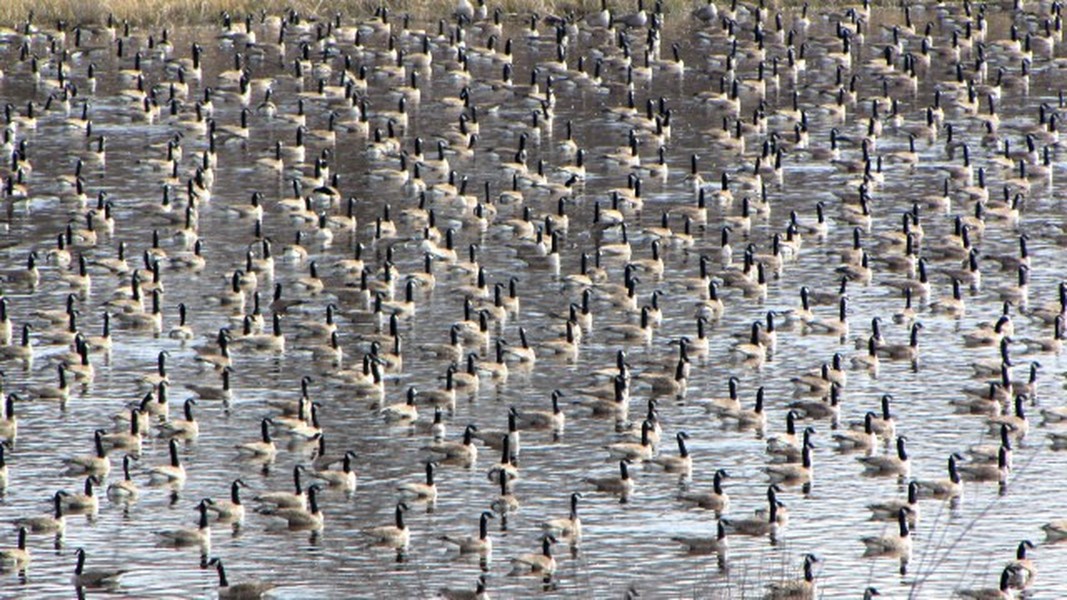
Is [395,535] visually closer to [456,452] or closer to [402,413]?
[456,452]

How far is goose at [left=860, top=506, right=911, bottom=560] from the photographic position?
39.1 meters

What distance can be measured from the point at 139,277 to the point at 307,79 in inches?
Result: 1099

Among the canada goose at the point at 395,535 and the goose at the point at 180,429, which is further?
the goose at the point at 180,429

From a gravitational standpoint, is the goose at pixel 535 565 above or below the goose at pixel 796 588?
below

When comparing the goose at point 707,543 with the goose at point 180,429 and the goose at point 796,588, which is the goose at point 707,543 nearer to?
the goose at point 796,588

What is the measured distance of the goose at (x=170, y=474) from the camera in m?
42.4

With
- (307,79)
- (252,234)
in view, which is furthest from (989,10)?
(252,234)

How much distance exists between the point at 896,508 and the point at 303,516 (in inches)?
400

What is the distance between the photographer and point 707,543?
129 feet

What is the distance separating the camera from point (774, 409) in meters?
47.8

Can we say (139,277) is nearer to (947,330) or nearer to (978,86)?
(947,330)

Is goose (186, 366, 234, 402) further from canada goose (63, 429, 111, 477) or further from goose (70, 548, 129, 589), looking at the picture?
goose (70, 548, 129, 589)

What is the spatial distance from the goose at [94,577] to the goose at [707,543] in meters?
9.17

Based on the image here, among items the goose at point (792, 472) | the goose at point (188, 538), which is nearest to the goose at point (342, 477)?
the goose at point (188, 538)
